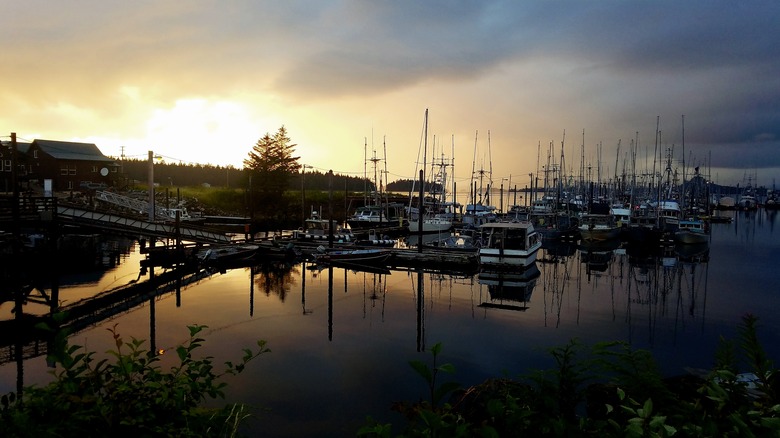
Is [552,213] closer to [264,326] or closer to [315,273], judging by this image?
[315,273]

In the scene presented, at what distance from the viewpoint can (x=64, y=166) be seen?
66.1m

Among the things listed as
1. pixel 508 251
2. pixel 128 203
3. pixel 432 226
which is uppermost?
pixel 128 203

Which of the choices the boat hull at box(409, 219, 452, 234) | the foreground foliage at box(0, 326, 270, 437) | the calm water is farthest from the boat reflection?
the boat hull at box(409, 219, 452, 234)

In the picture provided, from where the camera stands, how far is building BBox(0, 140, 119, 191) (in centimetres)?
6362

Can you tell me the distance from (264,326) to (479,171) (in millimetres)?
69814

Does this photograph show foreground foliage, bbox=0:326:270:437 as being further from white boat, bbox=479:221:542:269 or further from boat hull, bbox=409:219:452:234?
boat hull, bbox=409:219:452:234

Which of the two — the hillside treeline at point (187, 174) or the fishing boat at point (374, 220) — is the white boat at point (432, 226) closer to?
the fishing boat at point (374, 220)

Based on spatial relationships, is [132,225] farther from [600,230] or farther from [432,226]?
[600,230]

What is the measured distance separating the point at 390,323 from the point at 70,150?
70.6m

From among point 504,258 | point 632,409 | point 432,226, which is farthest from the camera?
point 432,226

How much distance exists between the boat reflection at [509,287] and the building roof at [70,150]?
63611mm

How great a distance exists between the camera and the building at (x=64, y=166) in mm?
63625

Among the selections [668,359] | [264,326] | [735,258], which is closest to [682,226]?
[735,258]

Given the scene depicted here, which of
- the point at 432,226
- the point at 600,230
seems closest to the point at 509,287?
the point at 600,230
